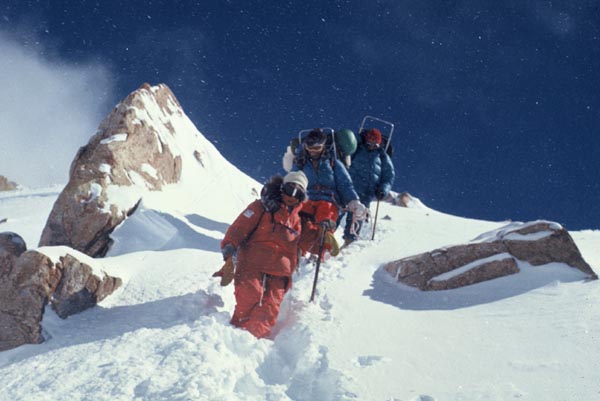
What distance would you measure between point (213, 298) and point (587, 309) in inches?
174

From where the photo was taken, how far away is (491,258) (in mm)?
7031

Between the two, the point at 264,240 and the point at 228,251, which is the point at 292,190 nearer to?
the point at 264,240

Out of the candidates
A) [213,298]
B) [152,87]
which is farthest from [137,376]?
[152,87]

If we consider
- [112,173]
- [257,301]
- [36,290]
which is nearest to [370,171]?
[257,301]

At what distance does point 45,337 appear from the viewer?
506 cm

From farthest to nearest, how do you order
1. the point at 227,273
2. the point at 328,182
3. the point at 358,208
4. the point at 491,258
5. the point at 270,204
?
the point at 328,182 → the point at 358,208 → the point at 491,258 → the point at 270,204 → the point at 227,273

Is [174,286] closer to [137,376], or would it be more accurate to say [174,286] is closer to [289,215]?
[289,215]

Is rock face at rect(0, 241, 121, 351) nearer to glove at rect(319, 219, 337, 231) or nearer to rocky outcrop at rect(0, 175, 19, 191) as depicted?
glove at rect(319, 219, 337, 231)

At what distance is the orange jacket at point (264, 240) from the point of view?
18.5 ft

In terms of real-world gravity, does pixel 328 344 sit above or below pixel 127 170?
below

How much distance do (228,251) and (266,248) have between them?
1.63ft

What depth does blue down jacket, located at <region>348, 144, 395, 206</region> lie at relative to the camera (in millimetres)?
9766

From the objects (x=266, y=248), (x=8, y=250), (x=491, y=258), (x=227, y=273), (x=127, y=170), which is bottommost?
(x=8, y=250)

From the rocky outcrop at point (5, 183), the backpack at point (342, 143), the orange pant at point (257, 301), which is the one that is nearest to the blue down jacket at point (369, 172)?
the backpack at point (342, 143)
